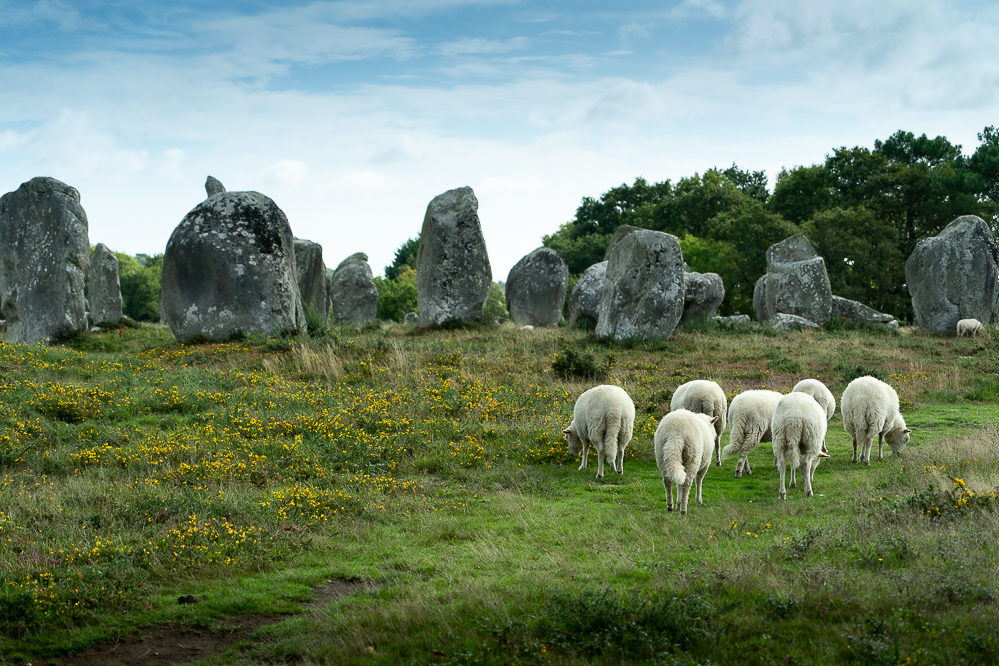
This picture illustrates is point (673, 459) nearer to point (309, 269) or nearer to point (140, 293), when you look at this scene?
point (309, 269)

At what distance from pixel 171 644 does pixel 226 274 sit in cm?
1739

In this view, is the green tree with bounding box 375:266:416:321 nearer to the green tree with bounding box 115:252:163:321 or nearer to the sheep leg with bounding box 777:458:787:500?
the green tree with bounding box 115:252:163:321

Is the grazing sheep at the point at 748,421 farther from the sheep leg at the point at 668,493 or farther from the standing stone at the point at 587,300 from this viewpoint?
the standing stone at the point at 587,300

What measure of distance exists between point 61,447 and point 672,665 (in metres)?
9.92

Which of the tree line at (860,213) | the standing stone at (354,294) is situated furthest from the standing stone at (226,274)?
the tree line at (860,213)

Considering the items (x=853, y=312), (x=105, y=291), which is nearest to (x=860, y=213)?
(x=853, y=312)

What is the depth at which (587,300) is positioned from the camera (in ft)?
114

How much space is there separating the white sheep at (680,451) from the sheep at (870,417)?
3.76 meters

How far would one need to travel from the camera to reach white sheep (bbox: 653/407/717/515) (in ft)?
31.7

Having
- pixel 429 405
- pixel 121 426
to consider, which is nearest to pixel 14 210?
pixel 121 426

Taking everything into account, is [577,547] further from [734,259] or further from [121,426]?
[734,259]

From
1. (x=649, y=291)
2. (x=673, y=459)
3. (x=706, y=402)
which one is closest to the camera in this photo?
(x=673, y=459)

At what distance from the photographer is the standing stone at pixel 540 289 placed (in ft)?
131

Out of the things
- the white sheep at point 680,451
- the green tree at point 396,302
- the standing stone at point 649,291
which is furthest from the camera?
the green tree at point 396,302
